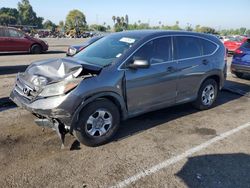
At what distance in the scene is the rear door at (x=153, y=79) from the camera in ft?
15.7

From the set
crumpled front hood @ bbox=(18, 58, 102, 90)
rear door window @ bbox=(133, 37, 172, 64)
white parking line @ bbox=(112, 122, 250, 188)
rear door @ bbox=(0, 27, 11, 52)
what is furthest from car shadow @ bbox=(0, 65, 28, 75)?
white parking line @ bbox=(112, 122, 250, 188)

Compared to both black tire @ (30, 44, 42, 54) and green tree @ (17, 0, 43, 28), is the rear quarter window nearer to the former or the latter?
black tire @ (30, 44, 42, 54)

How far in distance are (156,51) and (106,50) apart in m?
0.91

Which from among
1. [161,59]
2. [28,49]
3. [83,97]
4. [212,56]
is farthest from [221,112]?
[28,49]

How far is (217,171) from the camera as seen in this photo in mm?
3908

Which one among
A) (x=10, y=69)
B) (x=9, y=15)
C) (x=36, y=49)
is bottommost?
(x=9, y=15)

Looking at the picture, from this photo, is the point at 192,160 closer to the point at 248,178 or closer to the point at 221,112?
the point at 248,178

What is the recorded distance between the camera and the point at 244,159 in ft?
14.1

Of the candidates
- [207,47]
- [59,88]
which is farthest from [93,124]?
[207,47]

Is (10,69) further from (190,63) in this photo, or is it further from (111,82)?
(111,82)

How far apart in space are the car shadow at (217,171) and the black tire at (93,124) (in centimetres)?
131

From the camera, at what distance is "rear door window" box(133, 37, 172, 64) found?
496cm

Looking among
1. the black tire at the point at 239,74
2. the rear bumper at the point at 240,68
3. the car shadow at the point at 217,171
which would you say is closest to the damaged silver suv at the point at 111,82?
the car shadow at the point at 217,171

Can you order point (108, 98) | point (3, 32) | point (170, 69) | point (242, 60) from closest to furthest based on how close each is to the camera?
1. point (108, 98)
2. point (170, 69)
3. point (242, 60)
4. point (3, 32)
